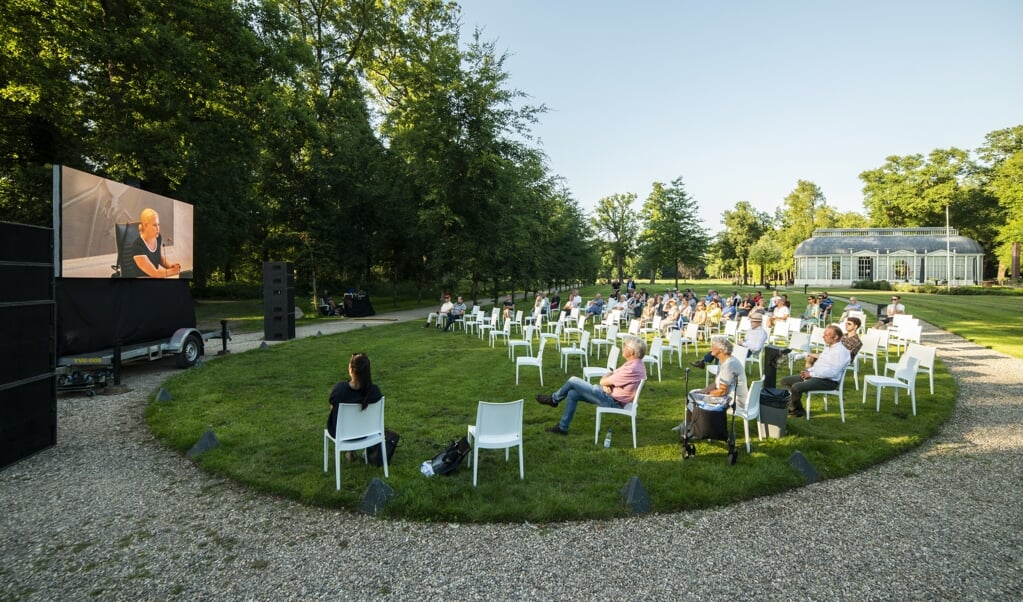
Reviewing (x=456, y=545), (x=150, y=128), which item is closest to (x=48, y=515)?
(x=456, y=545)

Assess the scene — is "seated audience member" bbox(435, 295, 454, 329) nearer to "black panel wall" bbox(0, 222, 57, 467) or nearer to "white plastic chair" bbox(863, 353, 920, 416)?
"black panel wall" bbox(0, 222, 57, 467)

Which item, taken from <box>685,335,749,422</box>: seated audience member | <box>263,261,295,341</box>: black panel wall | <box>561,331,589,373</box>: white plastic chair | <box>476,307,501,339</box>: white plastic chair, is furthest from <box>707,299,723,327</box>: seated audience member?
<box>263,261,295,341</box>: black panel wall

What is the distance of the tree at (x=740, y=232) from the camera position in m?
64.9

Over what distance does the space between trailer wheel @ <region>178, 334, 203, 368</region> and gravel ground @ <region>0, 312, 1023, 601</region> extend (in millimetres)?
5691

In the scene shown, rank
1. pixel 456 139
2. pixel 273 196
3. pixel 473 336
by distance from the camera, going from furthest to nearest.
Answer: pixel 273 196 < pixel 456 139 < pixel 473 336

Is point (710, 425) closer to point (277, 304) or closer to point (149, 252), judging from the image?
point (149, 252)

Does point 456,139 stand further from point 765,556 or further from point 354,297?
point 765,556

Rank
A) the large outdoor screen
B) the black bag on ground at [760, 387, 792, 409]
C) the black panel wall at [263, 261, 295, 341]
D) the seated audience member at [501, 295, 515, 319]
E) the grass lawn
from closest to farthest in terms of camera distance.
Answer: the grass lawn
the black bag on ground at [760, 387, 792, 409]
the large outdoor screen
the seated audience member at [501, 295, 515, 319]
the black panel wall at [263, 261, 295, 341]

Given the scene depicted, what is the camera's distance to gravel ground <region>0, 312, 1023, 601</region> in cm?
328

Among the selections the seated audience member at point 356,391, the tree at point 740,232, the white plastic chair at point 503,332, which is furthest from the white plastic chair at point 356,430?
the tree at point 740,232

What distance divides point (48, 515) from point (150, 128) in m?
15.6

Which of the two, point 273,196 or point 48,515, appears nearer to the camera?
point 48,515

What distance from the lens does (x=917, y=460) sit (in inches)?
215

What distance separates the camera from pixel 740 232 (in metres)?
65.7
